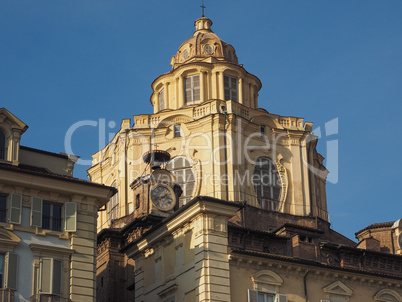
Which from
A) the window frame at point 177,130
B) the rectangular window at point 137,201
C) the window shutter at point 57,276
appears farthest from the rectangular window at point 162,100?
the window shutter at point 57,276

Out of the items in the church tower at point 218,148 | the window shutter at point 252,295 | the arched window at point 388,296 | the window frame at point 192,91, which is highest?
the window frame at point 192,91

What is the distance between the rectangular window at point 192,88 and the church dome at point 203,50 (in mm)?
1829

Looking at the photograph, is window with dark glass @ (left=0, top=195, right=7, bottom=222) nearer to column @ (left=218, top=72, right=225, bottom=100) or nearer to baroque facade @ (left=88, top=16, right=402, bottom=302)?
baroque facade @ (left=88, top=16, right=402, bottom=302)

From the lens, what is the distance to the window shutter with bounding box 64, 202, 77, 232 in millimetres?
40969

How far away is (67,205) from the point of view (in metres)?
41.5

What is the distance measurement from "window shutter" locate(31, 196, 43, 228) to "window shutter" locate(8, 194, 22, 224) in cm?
59

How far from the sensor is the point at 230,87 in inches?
2832

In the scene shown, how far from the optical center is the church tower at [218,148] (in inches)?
2574

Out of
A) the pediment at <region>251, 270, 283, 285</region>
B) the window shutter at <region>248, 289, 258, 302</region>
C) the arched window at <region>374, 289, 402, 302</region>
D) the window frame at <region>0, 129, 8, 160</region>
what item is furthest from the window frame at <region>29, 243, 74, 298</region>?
the arched window at <region>374, 289, 402, 302</region>

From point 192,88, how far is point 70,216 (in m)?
31.8

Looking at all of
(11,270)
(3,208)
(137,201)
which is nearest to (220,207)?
(3,208)

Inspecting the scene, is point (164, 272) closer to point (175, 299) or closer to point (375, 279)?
point (175, 299)

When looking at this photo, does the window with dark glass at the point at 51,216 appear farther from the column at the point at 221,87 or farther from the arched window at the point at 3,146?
the column at the point at 221,87

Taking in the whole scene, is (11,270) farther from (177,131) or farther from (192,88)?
(192,88)
